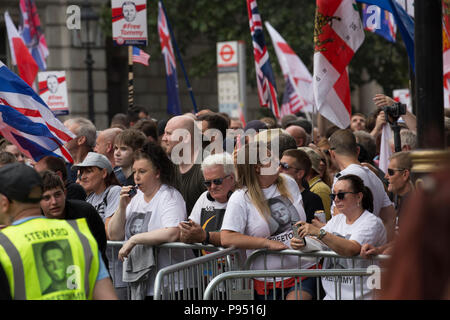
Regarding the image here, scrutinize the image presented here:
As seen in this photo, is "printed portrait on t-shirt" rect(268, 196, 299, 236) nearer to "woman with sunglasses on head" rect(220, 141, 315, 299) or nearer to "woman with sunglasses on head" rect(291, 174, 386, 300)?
"woman with sunglasses on head" rect(220, 141, 315, 299)

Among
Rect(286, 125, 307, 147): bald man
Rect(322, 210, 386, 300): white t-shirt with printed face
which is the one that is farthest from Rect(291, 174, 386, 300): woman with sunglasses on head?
Rect(286, 125, 307, 147): bald man

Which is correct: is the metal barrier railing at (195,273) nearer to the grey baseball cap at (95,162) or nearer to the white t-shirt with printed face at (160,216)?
the white t-shirt with printed face at (160,216)

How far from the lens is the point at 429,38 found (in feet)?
12.5

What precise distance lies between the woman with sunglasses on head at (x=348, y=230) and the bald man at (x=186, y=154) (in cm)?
140

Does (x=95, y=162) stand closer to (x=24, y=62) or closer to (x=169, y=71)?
(x=24, y=62)

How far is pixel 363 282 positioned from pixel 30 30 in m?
12.2

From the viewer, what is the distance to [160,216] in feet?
20.0

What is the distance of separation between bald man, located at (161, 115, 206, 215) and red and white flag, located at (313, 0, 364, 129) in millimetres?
1557

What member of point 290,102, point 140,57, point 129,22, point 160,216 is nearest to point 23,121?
point 160,216

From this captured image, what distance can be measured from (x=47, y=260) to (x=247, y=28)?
1892 cm

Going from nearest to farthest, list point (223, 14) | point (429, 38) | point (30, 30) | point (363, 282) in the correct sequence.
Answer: point (429, 38), point (363, 282), point (30, 30), point (223, 14)

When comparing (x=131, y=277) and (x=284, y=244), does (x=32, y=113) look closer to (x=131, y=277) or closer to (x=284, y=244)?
(x=131, y=277)

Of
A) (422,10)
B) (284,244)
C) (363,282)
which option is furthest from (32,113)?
(422,10)

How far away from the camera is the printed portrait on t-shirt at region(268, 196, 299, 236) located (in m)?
5.82
